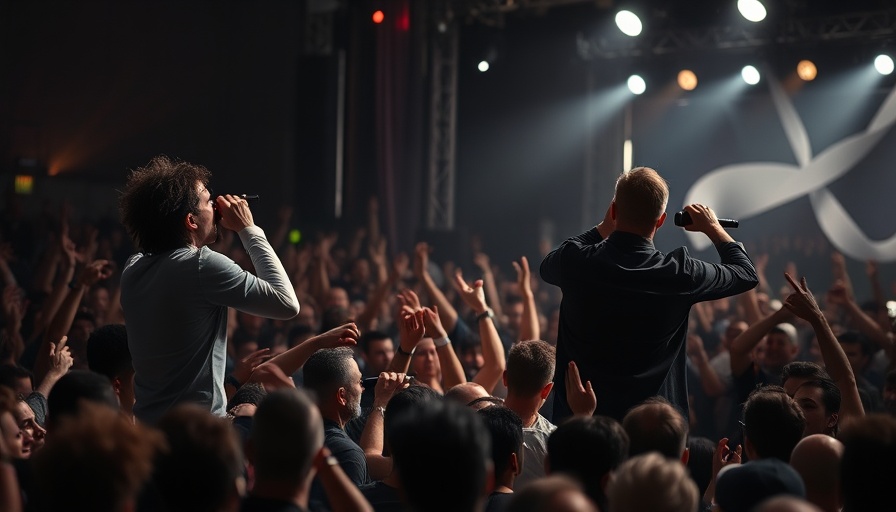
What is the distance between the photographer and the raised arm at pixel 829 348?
345 centimetres

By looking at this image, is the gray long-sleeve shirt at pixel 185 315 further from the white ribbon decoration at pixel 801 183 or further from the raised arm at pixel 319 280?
the white ribbon decoration at pixel 801 183

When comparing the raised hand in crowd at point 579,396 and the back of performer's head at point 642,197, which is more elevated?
the back of performer's head at point 642,197

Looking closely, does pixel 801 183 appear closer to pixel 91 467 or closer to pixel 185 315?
pixel 185 315

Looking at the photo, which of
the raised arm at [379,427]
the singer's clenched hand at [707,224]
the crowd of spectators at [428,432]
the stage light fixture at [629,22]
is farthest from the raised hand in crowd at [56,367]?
the stage light fixture at [629,22]

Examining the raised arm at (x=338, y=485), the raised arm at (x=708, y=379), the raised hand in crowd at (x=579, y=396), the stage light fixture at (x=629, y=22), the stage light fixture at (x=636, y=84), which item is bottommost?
the raised arm at (x=708, y=379)

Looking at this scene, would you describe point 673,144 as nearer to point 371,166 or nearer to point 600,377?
point 371,166

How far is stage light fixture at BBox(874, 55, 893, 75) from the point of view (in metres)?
10.9

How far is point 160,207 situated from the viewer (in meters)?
3.01

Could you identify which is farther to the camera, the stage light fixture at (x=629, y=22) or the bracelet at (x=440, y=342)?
the stage light fixture at (x=629, y=22)

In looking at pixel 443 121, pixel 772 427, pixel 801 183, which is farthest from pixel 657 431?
pixel 801 183

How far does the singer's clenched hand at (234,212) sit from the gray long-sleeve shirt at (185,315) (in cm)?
21

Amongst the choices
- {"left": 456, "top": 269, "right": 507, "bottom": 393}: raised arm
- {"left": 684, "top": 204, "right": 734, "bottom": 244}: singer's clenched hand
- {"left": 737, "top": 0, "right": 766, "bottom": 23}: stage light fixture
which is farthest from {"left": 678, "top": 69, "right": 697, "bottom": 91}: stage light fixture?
{"left": 684, "top": 204, "right": 734, "bottom": 244}: singer's clenched hand

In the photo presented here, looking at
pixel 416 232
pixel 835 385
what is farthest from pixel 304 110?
pixel 835 385

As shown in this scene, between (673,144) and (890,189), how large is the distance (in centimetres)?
321
